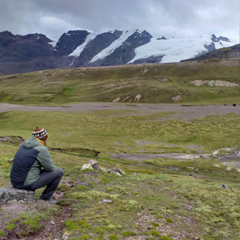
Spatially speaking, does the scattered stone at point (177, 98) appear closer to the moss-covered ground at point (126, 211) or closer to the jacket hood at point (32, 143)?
the moss-covered ground at point (126, 211)

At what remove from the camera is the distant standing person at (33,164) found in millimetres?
14570

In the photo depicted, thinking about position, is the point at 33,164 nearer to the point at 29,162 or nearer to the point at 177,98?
the point at 29,162

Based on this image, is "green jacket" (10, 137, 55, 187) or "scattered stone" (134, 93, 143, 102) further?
"scattered stone" (134, 93, 143, 102)

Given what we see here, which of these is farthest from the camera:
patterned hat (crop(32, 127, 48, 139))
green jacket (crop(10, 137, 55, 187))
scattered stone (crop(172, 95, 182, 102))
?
scattered stone (crop(172, 95, 182, 102))

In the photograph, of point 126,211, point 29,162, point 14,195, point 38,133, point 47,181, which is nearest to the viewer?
point 29,162

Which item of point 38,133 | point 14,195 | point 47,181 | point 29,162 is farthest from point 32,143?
point 14,195

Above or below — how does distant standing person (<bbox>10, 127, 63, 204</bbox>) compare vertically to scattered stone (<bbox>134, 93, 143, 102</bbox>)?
below

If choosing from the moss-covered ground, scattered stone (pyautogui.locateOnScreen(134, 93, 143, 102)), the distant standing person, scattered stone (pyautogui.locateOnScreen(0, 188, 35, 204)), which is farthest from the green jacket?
scattered stone (pyautogui.locateOnScreen(134, 93, 143, 102))

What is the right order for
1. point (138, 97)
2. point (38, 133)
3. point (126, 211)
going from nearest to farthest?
point (38, 133), point (126, 211), point (138, 97)

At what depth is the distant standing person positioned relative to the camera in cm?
1457

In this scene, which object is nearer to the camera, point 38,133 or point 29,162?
point 29,162

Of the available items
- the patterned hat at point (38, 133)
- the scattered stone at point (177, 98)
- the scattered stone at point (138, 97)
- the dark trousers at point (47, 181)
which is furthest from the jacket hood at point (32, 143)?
the scattered stone at point (138, 97)

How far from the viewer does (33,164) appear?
14.7 meters

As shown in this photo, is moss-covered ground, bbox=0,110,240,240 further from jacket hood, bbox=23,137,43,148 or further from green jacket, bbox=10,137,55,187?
jacket hood, bbox=23,137,43,148
